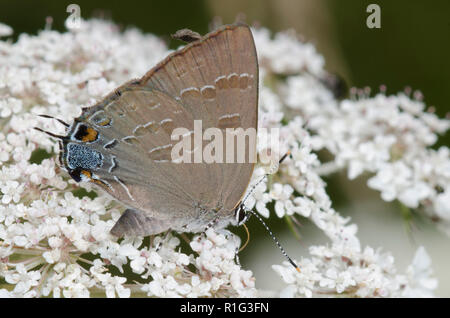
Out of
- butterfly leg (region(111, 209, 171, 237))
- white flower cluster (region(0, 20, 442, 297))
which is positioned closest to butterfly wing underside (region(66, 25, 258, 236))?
butterfly leg (region(111, 209, 171, 237))

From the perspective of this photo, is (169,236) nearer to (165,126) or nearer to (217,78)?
(165,126)

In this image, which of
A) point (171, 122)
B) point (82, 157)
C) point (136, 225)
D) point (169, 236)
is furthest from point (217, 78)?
point (169, 236)

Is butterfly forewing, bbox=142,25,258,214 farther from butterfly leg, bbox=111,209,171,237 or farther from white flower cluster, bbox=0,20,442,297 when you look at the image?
white flower cluster, bbox=0,20,442,297

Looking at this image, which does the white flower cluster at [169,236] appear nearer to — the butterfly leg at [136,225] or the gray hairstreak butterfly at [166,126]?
the butterfly leg at [136,225]

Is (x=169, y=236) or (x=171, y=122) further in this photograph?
(x=169, y=236)

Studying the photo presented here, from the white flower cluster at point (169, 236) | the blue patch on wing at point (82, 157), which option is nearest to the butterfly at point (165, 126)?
the blue patch on wing at point (82, 157)

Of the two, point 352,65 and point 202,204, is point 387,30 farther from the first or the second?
point 202,204
